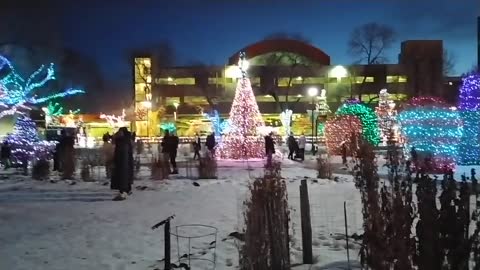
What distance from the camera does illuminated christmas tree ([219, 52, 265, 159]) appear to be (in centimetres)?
2622

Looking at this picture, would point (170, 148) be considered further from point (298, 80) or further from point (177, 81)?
point (177, 81)

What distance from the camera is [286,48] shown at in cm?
8169

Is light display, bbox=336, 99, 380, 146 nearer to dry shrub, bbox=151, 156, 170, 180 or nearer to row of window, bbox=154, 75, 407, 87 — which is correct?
dry shrub, bbox=151, 156, 170, 180

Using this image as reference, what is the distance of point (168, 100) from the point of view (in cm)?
8575

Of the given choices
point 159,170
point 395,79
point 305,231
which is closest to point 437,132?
point 159,170

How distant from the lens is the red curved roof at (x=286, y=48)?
268ft

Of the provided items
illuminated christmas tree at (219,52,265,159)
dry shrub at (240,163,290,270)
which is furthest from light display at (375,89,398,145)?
dry shrub at (240,163,290,270)

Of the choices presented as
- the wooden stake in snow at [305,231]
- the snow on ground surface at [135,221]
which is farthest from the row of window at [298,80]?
the wooden stake in snow at [305,231]

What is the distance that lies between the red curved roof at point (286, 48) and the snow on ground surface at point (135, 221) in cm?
6642

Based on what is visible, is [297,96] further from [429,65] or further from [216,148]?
[216,148]

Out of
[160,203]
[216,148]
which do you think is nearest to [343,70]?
[216,148]

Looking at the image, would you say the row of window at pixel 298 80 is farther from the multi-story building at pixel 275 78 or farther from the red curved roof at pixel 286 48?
the red curved roof at pixel 286 48

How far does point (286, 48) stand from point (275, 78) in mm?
9253

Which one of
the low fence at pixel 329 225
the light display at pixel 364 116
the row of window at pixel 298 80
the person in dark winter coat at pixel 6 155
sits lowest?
the low fence at pixel 329 225
